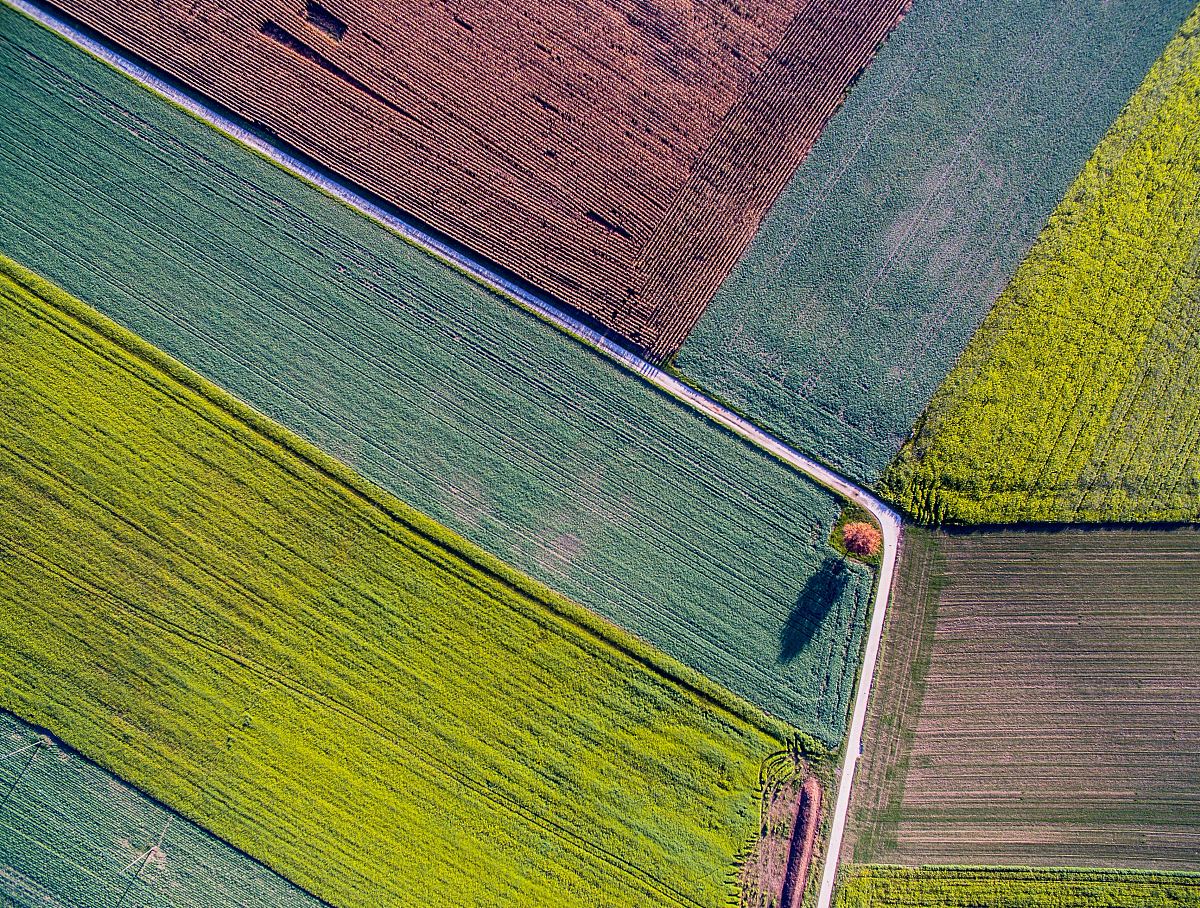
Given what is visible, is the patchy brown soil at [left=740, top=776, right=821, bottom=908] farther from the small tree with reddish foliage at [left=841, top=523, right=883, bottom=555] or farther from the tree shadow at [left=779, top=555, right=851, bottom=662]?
the small tree with reddish foliage at [left=841, top=523, right=883, bottom=555]

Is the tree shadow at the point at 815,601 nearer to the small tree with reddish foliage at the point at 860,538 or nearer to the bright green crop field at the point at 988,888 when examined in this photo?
the small tree with reddish foliage at the point at 860,538

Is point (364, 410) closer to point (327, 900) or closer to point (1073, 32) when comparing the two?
point (327, 900)

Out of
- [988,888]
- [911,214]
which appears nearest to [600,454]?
[911,214]

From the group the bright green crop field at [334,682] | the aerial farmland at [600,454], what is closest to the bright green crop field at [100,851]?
the aerial farmland at [600,454]

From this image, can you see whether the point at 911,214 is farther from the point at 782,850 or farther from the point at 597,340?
the point at 782,850

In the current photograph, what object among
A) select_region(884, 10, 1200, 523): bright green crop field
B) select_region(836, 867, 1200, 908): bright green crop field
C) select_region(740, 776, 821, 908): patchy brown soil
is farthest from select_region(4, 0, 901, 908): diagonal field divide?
select_region(884, 10, 1200, 523): bright green crop field
